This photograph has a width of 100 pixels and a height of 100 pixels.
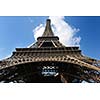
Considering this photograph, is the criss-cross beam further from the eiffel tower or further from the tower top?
the tower top

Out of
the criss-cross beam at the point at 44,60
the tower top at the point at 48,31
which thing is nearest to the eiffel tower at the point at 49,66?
the criss-cross beam at the point at 44,60

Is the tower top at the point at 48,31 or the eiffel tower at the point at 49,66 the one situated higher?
the tower top at the point at 48,31

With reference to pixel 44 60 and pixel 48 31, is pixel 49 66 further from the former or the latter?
pixel 48 31

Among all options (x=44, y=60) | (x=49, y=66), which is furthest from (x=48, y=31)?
(x=44, y=60)

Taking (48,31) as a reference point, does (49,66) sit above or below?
below

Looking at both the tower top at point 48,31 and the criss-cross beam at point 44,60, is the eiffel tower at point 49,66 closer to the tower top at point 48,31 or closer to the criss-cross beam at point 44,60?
the criss-cross beam at point 44,60

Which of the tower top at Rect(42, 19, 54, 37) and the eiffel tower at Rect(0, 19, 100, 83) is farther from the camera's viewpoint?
the tower top at Rect(42, 19, 54, 37)

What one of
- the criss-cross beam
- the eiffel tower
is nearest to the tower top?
the eiffel tower
